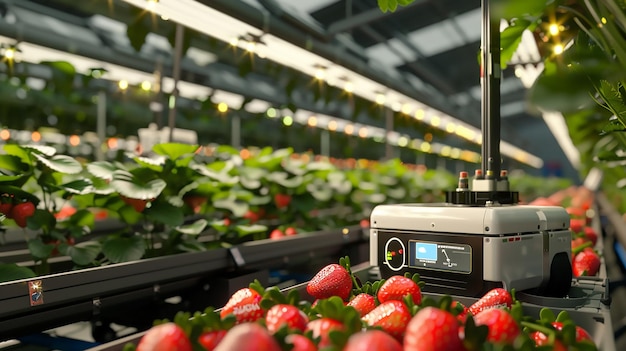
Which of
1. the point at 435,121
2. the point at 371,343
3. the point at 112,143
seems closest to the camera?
the point at 371,343

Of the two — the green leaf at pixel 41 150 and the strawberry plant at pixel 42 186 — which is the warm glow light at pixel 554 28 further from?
the green leaf at pixel 41 150

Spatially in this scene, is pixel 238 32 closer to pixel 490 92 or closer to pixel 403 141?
pixel 490 92

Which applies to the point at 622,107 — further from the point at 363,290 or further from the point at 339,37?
the point at 339,37

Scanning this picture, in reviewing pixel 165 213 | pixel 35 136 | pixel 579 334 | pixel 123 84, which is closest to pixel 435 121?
pixel 123 84

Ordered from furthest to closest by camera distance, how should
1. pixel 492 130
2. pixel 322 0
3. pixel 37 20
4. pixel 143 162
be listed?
pixel 322 0
pixel 37 20
pixel 143 162
pixel 492 130

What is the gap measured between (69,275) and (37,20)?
24.4 ft

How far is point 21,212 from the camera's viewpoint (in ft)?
7.99

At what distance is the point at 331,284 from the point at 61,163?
1.75 m

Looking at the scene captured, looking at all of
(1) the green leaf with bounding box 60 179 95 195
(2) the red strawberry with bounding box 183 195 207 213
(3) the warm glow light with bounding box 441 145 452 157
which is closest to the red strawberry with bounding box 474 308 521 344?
(1) the green leaf with bounding box 60 179 95 195

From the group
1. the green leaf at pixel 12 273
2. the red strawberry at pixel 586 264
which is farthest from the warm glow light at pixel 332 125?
the red strawberry at pixel 586 264

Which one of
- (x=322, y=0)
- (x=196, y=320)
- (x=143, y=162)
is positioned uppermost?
(x=322, y=0)

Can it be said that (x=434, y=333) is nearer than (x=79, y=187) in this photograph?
Yes

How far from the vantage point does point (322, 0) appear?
932cm

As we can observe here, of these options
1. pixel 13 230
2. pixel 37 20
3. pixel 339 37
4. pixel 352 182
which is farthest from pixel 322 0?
pixel 13 230
